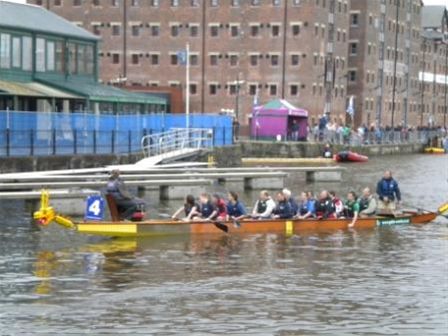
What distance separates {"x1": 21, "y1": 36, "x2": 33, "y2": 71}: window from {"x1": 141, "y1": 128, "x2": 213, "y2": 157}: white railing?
350 inches

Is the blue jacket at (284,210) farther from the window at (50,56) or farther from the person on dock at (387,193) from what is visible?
the window at (50,56)

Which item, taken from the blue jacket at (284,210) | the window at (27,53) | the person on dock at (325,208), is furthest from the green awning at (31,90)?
the person on dock at (325,208)

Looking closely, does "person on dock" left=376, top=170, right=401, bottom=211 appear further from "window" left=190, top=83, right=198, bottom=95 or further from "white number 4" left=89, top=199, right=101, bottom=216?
"window" left=190, top=83, right=198, bottom=95

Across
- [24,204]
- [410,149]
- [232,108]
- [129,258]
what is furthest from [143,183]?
[410,149]

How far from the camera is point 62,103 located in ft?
205

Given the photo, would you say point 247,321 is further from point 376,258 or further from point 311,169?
point 311,169

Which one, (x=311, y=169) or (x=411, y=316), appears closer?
(x=411, y=316)

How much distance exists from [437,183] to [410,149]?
45485 millimetres

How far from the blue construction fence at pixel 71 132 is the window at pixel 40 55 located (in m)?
8.02

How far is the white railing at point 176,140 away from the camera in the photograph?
5989 cm

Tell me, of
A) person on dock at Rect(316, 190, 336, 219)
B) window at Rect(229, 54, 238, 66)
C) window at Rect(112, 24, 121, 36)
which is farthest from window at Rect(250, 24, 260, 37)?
person on dock at Rect(316, 190, 336, 219)

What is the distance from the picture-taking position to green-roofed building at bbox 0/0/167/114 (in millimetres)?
59219

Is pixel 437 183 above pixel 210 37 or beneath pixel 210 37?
beneath

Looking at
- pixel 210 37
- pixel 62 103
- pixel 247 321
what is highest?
pixel 210 37
